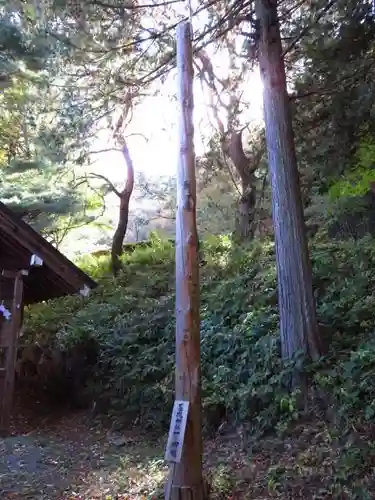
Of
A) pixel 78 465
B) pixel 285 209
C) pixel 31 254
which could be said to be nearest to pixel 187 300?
pixel 285 209

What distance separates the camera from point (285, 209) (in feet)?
23.4

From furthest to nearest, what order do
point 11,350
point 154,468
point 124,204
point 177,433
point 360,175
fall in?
point 124,204
point 11,350
point 360,175
point 154,468
point 177,433

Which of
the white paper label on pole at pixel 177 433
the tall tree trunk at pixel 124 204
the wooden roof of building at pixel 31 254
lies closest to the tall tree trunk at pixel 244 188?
Result: the tall tree trunk at pixel 124 204

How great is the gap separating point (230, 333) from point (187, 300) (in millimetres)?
3671

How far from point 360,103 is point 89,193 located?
11764mm

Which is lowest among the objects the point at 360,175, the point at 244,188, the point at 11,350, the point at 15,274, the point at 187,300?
the point at 11,350

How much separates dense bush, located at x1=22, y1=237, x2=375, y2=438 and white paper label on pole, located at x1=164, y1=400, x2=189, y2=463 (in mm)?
2019

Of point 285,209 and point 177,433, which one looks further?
point 285,209

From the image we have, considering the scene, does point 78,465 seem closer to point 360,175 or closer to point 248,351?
point 248,351

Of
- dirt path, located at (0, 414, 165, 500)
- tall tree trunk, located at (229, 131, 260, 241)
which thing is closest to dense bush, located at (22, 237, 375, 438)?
tall tree trunk, located at (229, 131, 260, 241)

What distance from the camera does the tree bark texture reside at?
4.66m

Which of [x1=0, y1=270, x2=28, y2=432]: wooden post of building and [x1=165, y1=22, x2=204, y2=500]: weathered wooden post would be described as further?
[x1=0, y1=270, x2=28, y2=432]: wooden post of building

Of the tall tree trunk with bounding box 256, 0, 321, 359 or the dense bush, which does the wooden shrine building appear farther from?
the tall tree trunk with bounding box 256, 0, 321, 359

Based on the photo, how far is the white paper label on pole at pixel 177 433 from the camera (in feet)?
14.6
